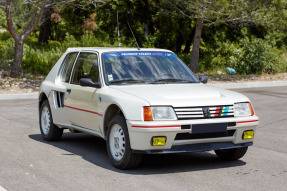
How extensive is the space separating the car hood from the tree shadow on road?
3.00 ft

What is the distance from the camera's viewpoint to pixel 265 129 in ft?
36.8

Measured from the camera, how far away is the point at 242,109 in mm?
7211

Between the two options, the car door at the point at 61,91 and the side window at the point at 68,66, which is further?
the side window at the point at 68,66

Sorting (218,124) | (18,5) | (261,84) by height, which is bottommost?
(261,84)

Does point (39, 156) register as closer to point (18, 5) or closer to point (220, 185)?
point (220, 185)

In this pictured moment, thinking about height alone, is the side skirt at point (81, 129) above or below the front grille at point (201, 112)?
below

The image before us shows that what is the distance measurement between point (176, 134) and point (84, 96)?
6.47 ft

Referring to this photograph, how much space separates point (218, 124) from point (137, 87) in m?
1.27

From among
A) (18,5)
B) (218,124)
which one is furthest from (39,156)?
(18,5)

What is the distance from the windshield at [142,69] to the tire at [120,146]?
2.70ft

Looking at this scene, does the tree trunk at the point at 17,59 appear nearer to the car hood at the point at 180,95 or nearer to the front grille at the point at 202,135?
the car hood at the point at 180,95

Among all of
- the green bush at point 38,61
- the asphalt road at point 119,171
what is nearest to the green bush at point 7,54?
the green bush at point 38,61

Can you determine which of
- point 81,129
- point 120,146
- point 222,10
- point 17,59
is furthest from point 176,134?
point 222,10

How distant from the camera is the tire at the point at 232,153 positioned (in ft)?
25.0
